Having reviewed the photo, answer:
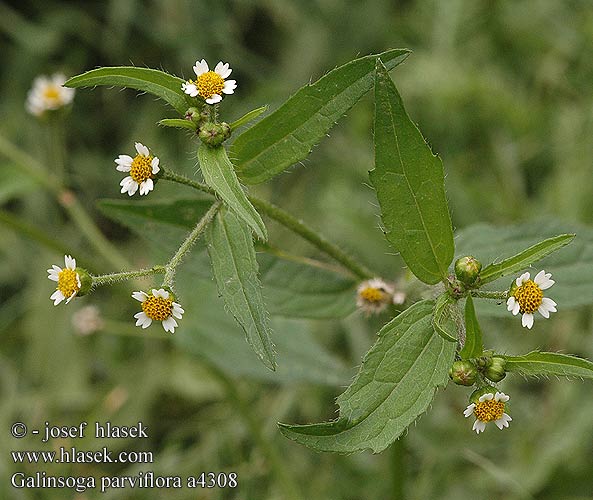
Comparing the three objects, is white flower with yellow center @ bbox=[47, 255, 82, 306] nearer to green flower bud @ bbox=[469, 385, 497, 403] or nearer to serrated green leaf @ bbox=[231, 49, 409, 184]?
serrated green leaf @ bbox=[231, 49, 409, 184]

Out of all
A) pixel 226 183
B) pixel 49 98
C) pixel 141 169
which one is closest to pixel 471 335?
pixel 226 183

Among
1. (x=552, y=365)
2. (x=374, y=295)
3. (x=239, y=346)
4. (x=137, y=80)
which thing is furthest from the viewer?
(x=239, y=346)

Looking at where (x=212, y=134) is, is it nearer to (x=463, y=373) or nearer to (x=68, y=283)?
(x=68, y=283)

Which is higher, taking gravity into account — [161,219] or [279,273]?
[161,219]

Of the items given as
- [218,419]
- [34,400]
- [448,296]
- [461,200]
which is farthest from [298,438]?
[34,400]

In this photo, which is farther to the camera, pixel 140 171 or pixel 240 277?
pixel 140 171

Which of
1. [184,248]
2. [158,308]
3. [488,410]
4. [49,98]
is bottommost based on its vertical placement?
[488,410]

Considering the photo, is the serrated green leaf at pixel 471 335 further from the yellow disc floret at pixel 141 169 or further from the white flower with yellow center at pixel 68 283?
the white flower with yellow center at pixel 68 283

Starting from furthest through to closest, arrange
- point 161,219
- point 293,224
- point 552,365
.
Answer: point 161,219, point 293,224, point 552,365

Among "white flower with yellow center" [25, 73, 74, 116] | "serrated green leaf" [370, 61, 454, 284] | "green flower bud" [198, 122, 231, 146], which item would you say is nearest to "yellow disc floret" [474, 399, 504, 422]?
"serrated green leaf" [370, 61, 454, 284]

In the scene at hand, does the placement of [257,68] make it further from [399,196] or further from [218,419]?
[399,196]
